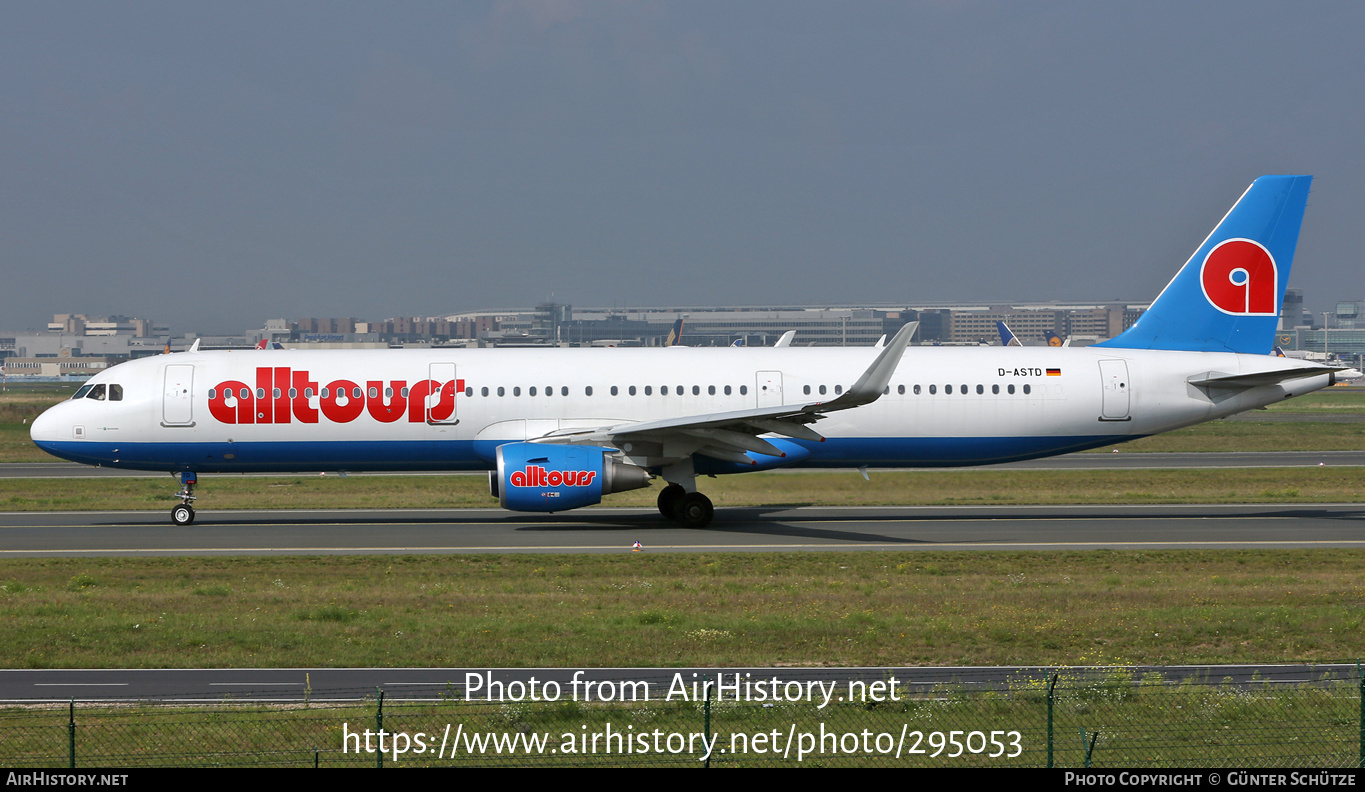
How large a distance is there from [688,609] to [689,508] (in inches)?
419

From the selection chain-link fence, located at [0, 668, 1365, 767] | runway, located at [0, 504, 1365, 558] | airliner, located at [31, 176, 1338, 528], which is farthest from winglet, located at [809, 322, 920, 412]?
chain-link fence, located at [0, 668, 1365, 767]

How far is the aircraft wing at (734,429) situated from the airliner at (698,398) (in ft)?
0.27

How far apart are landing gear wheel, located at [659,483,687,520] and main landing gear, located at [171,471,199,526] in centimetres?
1250

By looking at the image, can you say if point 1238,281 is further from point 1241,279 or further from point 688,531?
point 688,531

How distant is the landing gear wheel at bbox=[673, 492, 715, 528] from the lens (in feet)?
100

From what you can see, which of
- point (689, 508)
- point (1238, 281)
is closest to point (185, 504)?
point (689, 508)

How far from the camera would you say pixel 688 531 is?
99.1ft

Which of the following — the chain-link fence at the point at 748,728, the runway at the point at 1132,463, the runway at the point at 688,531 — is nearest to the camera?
the chain-link fence at the point at 748,728

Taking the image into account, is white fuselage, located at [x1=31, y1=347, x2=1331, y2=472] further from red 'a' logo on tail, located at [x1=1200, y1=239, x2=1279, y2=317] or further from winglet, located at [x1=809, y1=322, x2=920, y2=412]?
winglet, located at [x1=809, y1=322, x2=920, y2=412]

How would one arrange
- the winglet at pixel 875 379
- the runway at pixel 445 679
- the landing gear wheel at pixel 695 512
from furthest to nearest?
the landing gear wheel at pixel 695 512, the winglet at pixel 875 379, the runway at pixel 445 679

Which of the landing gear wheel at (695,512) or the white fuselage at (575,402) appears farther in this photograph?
the white fuselage at (575,402)

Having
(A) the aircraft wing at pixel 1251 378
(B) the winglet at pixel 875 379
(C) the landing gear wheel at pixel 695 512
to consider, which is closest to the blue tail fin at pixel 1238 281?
(A) the aircraft wing at pixel 1251 378

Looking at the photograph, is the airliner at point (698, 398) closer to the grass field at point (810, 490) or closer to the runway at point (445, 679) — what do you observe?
the grass field at point (810, 490)

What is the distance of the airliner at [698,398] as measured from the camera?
31.0 metres
